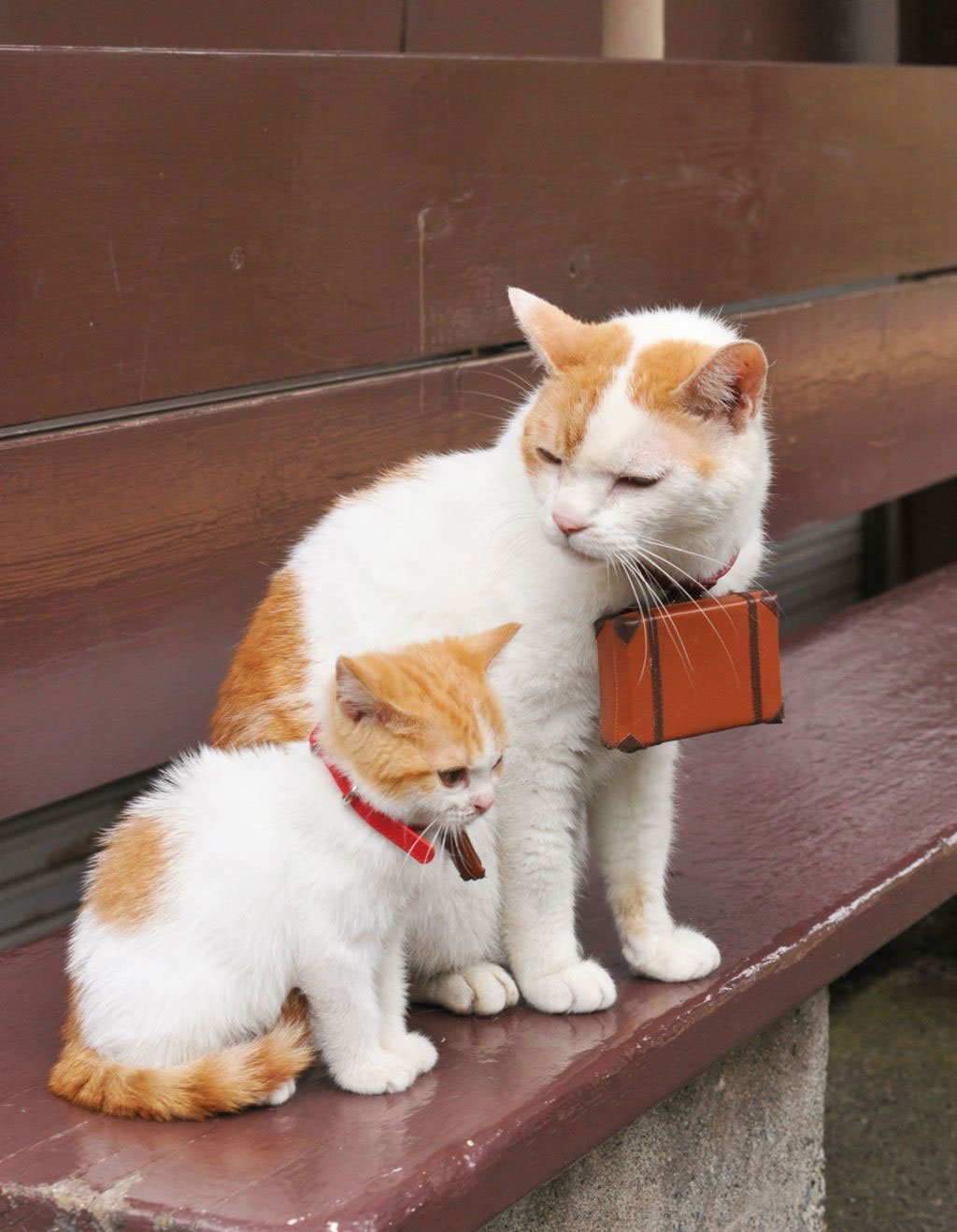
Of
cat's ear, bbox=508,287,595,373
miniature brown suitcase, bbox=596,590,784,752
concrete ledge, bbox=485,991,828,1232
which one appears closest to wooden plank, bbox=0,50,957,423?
cat's ear, bbox=508,287,595,373

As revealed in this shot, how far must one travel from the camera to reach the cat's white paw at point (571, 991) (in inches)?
60.9

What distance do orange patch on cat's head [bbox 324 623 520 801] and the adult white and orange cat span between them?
0.51 feet

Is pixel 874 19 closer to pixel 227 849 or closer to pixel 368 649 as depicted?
pixel 368 649

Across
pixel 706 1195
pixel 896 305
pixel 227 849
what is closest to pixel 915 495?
pixel 896 305

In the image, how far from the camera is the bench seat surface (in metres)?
1.27

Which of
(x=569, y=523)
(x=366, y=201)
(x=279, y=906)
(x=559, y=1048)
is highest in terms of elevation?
(x=366, y=201)

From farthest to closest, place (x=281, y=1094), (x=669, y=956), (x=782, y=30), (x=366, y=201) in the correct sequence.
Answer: (x=782, y=30) → (x=366, y=201) → (x=669, y=956) → (x=281, y=1094)

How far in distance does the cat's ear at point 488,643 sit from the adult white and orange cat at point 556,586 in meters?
0.12

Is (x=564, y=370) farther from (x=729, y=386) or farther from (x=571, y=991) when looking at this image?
(x=571, y=991)

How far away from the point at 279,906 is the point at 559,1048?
1.13 feet

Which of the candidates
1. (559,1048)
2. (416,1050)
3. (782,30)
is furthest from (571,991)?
(782,30)

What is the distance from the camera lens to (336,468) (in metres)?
2.25

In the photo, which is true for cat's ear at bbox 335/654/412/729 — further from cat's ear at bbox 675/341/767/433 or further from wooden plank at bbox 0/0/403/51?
wooden plank at bbox 0/0/403/51

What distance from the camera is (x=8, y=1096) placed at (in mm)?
1454
